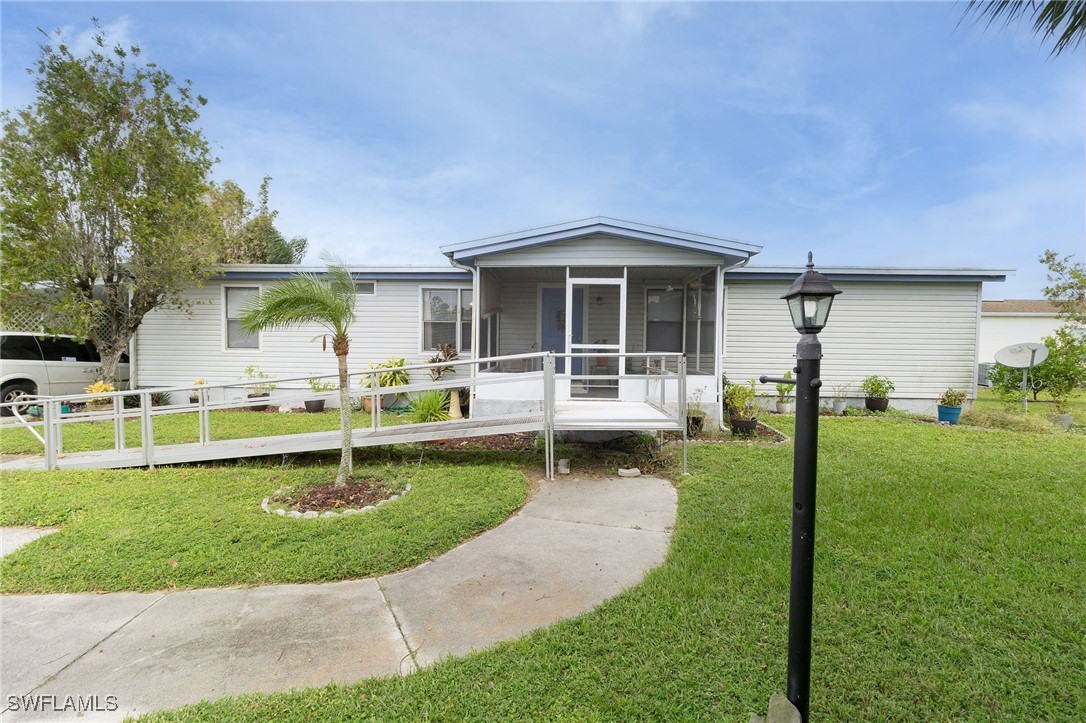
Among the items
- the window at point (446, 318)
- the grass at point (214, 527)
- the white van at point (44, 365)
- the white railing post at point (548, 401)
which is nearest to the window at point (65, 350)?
the white van at point (44, 365)

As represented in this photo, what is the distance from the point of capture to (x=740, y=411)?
8805 mm

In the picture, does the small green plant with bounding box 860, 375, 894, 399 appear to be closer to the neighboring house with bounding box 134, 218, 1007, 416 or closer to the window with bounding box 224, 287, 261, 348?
the neighboring house with bounding box 134, 218, 1007, 416

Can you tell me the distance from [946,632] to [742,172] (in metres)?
16.1

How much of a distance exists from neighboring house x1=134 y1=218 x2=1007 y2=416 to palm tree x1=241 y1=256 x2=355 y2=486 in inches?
149

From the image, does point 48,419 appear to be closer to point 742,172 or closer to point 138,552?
point 138,552

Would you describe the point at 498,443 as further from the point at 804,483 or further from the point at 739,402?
the point at 804,483

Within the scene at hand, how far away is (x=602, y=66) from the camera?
37.2ft

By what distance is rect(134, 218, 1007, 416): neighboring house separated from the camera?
10203mm

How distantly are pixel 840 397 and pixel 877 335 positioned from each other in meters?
1.58

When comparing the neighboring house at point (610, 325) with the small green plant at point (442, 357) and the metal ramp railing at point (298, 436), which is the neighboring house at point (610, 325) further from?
the metal ramp railing at point (298, 436)

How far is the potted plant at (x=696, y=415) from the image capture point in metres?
8.25

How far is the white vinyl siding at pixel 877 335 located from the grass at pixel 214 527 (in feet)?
24.7

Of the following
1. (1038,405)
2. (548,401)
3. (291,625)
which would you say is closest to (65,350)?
(548,401)

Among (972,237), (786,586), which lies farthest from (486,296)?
(972,237)
